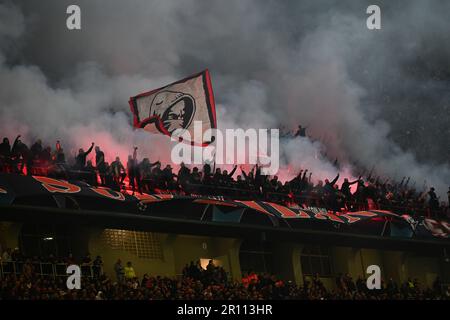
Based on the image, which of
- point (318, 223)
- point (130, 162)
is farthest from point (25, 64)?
point (318, 223)

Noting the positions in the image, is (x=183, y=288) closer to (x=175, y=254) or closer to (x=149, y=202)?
(x=149, y=202)

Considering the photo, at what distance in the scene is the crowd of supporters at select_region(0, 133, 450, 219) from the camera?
1141 inches

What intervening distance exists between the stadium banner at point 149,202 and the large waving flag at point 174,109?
3312 mm

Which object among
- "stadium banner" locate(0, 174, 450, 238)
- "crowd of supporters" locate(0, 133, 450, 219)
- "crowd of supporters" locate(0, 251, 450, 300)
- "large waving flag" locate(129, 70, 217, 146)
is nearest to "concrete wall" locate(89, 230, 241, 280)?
"crowd of supporters" locate(0, 251, 450, 300)

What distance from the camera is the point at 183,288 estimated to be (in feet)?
89.9

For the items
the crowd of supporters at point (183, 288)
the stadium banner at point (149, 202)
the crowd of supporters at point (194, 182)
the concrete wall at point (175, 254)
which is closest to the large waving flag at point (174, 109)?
the crowd of supporters at point (194, 182)

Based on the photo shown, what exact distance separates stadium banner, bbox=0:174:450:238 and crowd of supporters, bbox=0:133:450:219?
84cm

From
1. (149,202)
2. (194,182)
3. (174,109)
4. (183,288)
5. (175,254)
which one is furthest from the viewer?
(174,109)

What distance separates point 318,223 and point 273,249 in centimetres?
266

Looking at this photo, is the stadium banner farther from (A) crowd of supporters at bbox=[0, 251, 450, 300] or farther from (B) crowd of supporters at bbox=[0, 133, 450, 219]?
(A) crowd of supporters at bbox=[0, 251, 450, 300]

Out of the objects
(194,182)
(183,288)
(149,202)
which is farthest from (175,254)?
(183,288)

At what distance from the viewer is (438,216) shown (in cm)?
4125

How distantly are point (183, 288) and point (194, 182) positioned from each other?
6192 mm

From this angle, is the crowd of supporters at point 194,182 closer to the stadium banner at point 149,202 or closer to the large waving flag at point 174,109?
the stadium banner at point 149,202
